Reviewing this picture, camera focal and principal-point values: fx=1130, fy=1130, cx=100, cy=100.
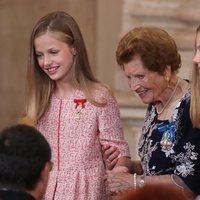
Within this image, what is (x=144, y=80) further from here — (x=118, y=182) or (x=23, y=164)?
(x=23, y=164)

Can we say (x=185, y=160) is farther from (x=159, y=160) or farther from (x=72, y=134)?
(x=72, y=134)

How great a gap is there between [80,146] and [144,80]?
452 millimetres

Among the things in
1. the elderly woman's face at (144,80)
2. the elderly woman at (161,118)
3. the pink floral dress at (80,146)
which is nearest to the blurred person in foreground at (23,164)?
the elderly woman at (161,118)

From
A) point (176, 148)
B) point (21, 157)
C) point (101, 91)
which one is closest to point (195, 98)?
point (176, 148)

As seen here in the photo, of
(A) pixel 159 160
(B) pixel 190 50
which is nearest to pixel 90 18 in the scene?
(B) pixel 190 50

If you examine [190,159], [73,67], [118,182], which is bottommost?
[118,182]

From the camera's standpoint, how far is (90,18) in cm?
774

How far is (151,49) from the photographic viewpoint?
4.81 metres

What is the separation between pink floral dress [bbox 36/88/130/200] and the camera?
5070 millimetres

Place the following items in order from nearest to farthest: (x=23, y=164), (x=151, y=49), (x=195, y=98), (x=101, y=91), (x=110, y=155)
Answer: (x=23, y=164) < (x=195, y=98) < (x=151, y=49) < (x=110, y=155) < (x=101, y=91)

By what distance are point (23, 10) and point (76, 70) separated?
2.80 meters

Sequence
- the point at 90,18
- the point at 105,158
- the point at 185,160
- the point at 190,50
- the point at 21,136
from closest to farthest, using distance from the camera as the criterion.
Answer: the point at 21,136, the point at 185,160, the point at 105,158, the point at 190,50, the point at 90,18

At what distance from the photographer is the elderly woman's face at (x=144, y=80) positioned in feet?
15.9

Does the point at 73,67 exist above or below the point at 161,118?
above
